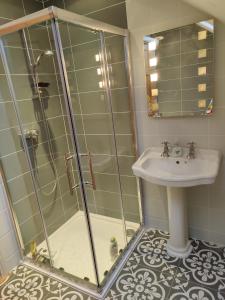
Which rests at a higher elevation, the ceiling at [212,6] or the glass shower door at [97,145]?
the ceiling at [212,6]

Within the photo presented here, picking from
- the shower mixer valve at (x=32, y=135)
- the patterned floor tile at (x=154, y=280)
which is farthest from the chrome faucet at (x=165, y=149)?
the shower mixer valve at (x=32, y=135)

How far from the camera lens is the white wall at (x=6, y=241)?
6.57ft

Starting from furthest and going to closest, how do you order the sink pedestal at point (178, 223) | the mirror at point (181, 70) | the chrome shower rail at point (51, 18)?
the sink pedestal at point (178, 223), the mirror at point (181, 70), the chrome shower rail at point (51, 18)

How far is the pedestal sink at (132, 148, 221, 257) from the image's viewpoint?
5.83 feet

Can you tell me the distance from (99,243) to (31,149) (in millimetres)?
1080

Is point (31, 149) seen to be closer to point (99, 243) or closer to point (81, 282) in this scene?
point (99, 243)

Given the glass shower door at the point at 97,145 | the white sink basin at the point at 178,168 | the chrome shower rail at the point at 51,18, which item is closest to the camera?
the chrome shower rail at the point at 51,18

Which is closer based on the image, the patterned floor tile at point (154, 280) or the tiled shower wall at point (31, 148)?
the patterned floor tile at point (154, 280)

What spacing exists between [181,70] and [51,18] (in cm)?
105

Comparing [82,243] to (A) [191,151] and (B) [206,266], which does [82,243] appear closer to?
(B) [206,266]

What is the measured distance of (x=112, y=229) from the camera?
7.75 ft

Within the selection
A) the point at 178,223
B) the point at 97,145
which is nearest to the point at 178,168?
the point at 178,223

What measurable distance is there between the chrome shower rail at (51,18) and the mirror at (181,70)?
41cm

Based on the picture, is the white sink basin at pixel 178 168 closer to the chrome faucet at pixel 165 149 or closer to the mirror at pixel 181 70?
the chrome faucet at pixel 165 149
